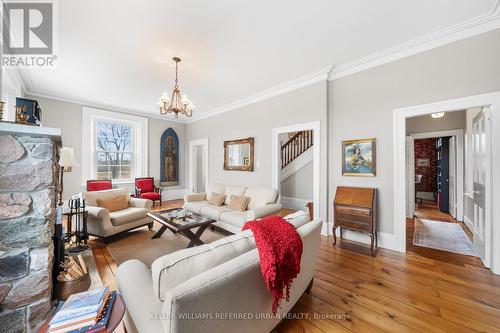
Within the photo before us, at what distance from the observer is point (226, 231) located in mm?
3816

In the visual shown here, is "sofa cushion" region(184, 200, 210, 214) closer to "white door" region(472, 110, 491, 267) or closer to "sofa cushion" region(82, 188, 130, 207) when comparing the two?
"sofa cushion" region(82, 188, 130, 207)

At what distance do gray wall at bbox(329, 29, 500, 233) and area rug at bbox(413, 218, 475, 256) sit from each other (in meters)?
0.90

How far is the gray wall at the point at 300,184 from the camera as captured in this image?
18.5 feet

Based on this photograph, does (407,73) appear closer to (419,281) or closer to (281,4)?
(281,4)

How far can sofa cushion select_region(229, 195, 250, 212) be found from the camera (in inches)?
149

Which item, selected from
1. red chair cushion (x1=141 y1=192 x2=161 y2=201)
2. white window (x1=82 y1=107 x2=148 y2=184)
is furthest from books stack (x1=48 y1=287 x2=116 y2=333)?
white window (x1=82 y1=107 x2=148 y2=184)

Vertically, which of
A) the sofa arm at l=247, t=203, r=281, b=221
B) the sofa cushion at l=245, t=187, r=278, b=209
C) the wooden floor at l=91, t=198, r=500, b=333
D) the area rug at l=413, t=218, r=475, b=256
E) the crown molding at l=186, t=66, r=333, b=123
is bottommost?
the wooden floor at l=91, t=198, r=500, b=333

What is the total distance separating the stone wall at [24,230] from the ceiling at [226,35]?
176 centimetres

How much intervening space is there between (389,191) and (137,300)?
134 inches

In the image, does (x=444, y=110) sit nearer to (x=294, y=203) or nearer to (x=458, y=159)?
(x=458, y=159)

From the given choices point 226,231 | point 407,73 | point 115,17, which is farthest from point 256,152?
point 115,17

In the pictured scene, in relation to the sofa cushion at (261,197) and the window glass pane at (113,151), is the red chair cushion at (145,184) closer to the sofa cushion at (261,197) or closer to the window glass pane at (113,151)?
the window glass pane at (113,151)

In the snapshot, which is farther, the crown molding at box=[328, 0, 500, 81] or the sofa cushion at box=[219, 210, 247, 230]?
the sofa cushion at box=[219, 210, 247, 230]

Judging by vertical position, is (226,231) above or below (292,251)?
below
